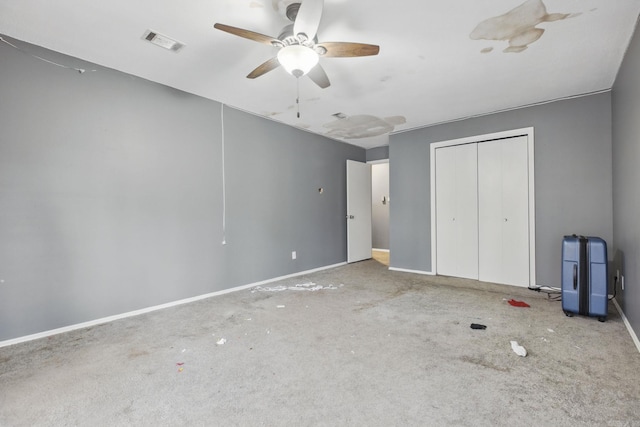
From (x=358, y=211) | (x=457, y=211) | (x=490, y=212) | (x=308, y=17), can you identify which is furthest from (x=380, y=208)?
(x=308, y=17)

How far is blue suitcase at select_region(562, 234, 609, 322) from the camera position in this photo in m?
2.80

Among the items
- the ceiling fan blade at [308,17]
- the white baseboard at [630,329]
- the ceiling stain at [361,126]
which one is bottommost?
the white baseboard at [630,329]

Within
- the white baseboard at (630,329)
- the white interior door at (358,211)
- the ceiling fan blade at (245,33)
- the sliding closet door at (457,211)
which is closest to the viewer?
the ceiling fan blade at (245,33)

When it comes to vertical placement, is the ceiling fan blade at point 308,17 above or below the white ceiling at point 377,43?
below

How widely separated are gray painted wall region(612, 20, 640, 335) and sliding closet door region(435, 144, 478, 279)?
1.57 metres

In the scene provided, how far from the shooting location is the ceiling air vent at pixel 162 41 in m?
2.44

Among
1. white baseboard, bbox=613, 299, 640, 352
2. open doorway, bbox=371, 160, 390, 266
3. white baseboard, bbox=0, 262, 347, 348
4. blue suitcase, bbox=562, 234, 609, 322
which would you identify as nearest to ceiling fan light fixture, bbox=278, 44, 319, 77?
white baseboard, bbox=0, 262, 347, 348

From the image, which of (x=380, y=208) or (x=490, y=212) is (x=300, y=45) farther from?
(x=380, y=208)

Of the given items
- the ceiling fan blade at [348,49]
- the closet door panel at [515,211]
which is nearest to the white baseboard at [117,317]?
the ceiling fan blade at [348,49]

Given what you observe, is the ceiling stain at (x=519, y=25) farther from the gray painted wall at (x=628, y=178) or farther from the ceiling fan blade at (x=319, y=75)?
the ceiling fan blade at (x=319, y=75)

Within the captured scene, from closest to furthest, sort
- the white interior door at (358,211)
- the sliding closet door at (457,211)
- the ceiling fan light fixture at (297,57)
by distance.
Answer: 1. the ceiling fan light fixture at (297,57)
2. the sliding closet door at (457,211)
3. the white interior door at (358,211)

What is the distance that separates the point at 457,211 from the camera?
4.71 m

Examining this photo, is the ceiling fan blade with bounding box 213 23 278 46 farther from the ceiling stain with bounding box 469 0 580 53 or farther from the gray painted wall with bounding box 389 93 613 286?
the gray painted wall with bounding box 389 93 613 286

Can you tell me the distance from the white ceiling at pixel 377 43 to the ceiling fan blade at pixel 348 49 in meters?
0.25
